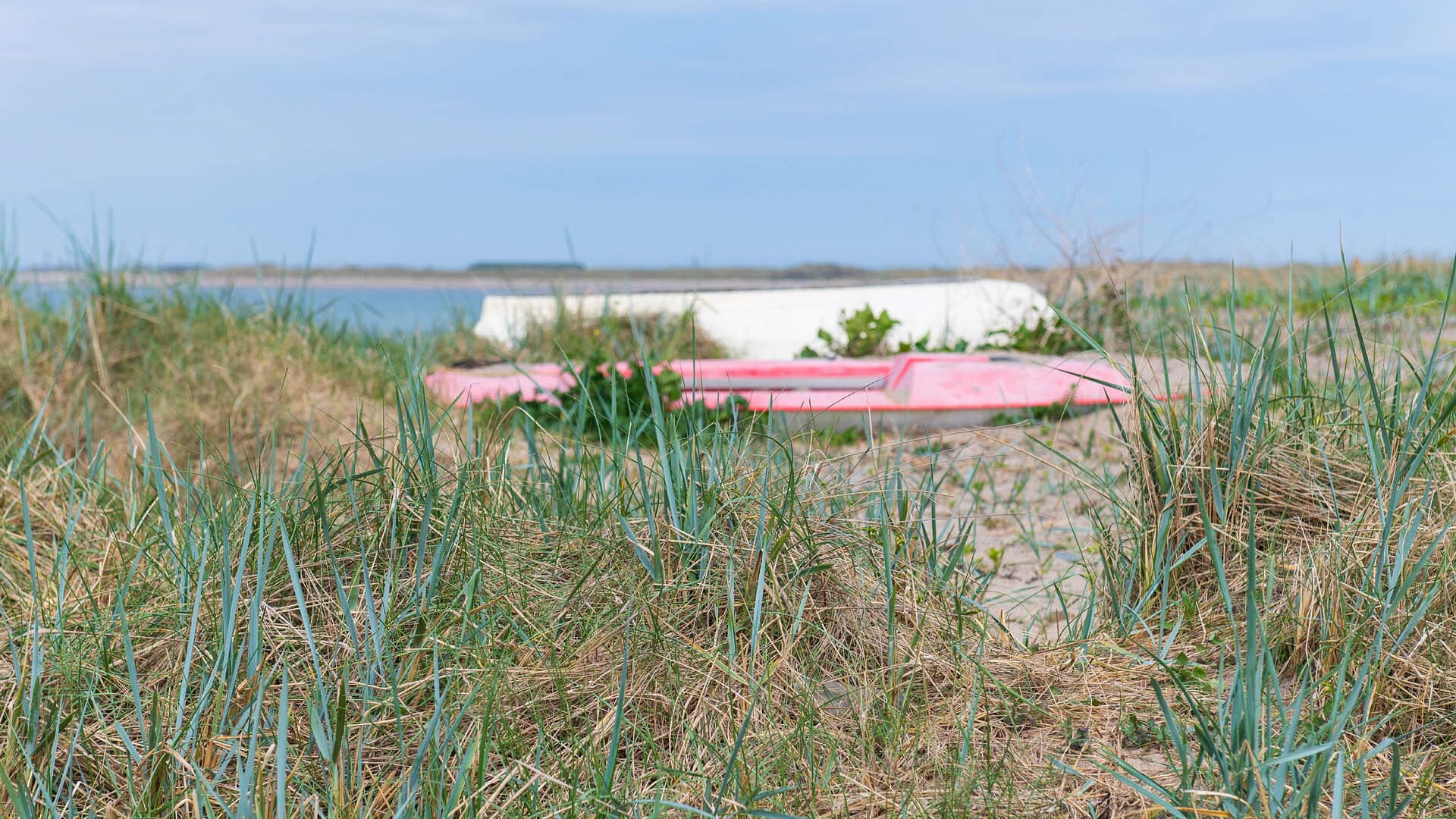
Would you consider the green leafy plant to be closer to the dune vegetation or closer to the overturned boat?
the overturned boat

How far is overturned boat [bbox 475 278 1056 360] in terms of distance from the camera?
29.4 ft

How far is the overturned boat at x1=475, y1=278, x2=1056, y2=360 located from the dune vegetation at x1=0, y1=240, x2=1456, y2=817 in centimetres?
643

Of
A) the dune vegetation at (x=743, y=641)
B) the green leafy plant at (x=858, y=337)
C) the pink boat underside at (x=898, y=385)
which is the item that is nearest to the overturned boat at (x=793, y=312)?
the green leafy plant at (x=858, y=337)

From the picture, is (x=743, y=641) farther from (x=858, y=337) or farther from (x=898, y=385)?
(x=858, y=337)

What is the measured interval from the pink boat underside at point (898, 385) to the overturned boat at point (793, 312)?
1.67 meters

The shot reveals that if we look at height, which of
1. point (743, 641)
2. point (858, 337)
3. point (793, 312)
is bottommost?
point (743, 641)

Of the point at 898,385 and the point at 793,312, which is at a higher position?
the point at 793,312

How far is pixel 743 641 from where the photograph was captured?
6.35 ft

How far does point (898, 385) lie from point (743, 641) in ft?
15.6

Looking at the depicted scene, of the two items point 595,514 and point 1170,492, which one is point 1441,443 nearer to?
point 1170,492

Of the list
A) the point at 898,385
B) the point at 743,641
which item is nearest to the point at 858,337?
the point at 898,385

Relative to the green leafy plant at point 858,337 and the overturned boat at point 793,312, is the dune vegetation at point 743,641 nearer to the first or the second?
the green leafy plant at point 858,337

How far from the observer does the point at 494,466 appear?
223 centimetres

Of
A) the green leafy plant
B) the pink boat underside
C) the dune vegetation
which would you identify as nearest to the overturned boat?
the green leafy plant
